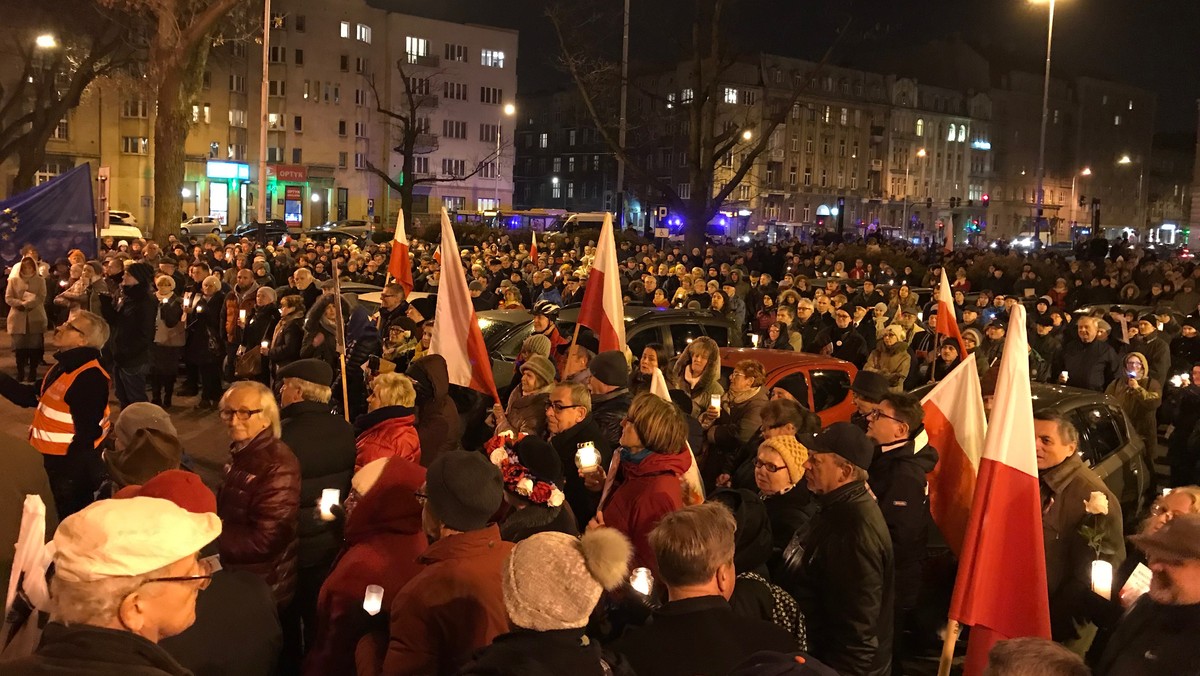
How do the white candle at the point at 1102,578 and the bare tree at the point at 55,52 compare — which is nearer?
the white candle at the point at 1102,578

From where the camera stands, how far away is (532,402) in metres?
6.20

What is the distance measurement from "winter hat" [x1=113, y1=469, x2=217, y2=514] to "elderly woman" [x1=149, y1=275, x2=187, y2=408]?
8.61 metres

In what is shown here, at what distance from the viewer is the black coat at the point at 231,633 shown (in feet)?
10.4

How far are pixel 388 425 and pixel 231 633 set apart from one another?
216cm

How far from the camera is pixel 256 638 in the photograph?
335cm

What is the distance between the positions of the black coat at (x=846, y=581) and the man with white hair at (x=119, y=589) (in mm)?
2503

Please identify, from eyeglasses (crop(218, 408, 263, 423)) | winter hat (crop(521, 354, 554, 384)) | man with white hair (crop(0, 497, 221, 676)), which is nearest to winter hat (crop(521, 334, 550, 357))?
winter hat (crop(521, 354, 554, 384))

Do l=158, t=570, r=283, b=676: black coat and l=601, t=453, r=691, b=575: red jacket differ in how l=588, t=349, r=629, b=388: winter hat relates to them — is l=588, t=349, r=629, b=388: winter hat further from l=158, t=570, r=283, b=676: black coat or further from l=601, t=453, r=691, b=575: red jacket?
l=158, t=570, r=283, b=676: black coat

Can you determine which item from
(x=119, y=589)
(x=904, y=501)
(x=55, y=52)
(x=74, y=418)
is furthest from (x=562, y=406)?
(x=55, y=52)

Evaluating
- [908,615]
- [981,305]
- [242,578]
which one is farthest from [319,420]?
[981,305]

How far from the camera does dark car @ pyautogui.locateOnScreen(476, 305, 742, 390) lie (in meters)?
10.9

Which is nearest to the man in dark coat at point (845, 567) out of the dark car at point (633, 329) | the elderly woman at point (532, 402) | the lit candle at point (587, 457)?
the lit candle at point (587, 457)

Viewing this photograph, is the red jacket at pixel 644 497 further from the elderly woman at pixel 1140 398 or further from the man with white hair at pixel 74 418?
the elderly woman at pixel 1140 398

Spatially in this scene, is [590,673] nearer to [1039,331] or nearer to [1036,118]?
[1039,331]
